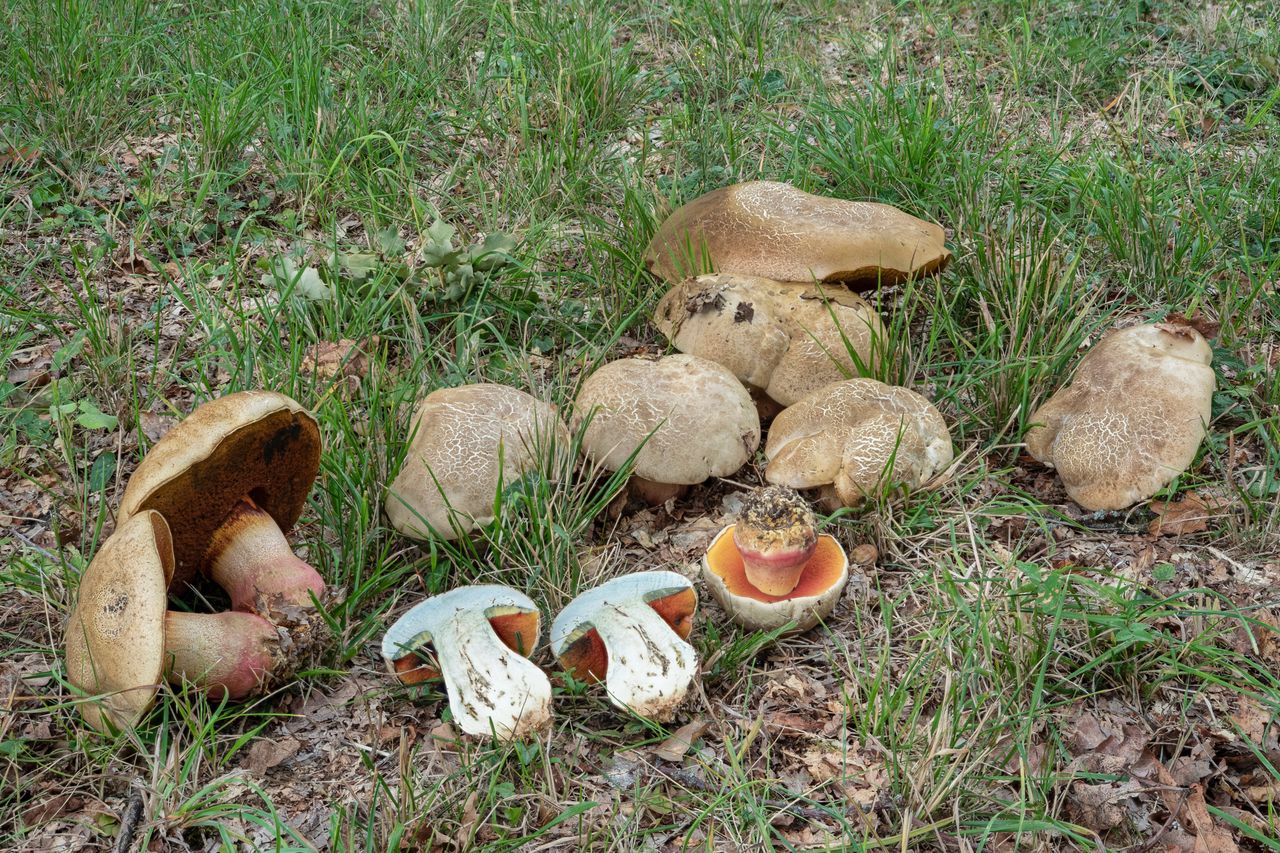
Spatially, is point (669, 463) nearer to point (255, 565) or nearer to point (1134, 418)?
point (255, 565)

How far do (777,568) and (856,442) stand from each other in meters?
0.64

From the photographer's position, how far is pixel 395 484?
3.33 metres

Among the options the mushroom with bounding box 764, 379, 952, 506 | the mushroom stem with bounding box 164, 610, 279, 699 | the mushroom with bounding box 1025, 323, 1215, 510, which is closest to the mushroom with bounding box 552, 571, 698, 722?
the mushroom with bounding box 764, 379, 952, 506

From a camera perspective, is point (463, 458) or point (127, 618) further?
point (463, 458)

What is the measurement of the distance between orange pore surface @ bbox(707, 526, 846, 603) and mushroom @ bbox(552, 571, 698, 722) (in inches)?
6.7

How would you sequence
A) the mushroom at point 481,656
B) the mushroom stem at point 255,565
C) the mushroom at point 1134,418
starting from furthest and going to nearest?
the mushroom at point 1134,418, the mushroom stem at point 255,565, the mushroom at point 481,656

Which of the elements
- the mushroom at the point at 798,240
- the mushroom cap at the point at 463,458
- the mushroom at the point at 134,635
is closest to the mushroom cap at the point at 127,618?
the mushroom at the point at 134,635

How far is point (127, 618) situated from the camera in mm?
2365

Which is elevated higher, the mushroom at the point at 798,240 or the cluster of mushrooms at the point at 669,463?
the mushroom at the point at 798,240

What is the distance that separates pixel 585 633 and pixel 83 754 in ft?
4.42

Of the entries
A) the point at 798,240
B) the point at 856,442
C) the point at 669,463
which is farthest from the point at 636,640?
the point at 798,240

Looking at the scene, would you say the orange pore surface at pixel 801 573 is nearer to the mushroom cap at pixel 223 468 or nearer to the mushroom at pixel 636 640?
the mushroom at pixel 636 640

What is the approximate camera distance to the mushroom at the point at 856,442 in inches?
132

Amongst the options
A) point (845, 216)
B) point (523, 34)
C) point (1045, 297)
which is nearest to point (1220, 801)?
point (1045, 297)
